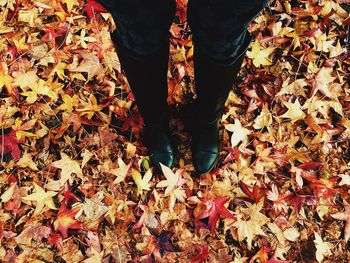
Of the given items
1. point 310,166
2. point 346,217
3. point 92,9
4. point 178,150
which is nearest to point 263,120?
point 310,166

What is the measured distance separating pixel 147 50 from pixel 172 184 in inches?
26.1

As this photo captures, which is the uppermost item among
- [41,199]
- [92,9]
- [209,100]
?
[92,9]

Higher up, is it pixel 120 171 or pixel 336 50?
pixel 336 50

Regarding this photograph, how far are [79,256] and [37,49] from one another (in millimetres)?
967

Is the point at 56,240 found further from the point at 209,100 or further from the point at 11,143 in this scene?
the point at 209,100

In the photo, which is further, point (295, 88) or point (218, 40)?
point (295, 88)

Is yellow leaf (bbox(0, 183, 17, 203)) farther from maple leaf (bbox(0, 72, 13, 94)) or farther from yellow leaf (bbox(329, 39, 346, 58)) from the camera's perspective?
yellow leaf (bbox(329, 39, 346, 58))

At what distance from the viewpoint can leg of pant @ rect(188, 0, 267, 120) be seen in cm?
78

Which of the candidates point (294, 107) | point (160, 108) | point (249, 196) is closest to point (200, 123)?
point (160, 108)

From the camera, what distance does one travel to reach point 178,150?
1.54m

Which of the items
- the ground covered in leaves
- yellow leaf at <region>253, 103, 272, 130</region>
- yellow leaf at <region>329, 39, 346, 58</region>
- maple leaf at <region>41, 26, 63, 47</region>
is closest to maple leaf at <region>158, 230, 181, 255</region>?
the ground covered in leaves

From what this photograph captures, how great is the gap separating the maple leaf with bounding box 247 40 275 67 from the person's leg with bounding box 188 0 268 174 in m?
0.46

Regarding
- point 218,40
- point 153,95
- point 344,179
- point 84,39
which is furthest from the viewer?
point 84,39

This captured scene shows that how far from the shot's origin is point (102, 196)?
4.75ft
